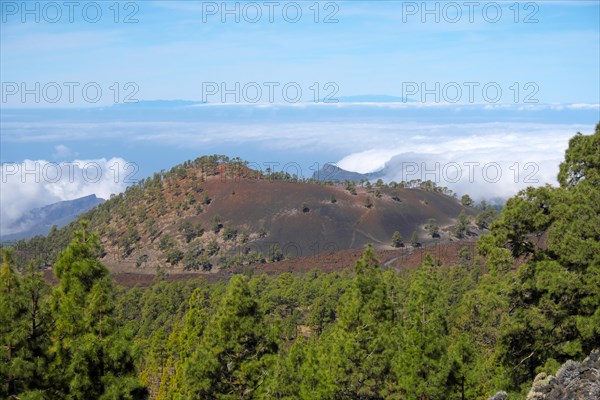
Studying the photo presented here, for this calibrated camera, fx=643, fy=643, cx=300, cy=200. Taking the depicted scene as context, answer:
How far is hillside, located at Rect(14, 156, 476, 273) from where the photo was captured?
451ft

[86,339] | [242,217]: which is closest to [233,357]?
[86,339]

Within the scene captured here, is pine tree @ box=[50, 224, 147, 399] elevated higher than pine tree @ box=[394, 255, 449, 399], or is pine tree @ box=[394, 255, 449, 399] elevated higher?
pine tree @ box=[50, 224, 147, 399]

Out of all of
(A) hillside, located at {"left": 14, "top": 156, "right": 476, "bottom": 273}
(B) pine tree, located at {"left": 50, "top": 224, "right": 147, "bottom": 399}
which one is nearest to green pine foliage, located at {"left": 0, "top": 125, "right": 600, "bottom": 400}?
(B) pine tree, located at {"left": 50, "top": 224, "right": 147, "bottom": 399}

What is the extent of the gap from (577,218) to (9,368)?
49.0 feet

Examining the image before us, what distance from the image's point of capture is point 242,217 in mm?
150125

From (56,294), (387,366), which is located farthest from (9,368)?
(387,366)

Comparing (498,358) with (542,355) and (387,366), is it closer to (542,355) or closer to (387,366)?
(542,355)

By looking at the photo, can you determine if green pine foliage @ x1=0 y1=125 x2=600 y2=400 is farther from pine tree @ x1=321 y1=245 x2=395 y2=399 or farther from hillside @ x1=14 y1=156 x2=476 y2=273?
hillside @ x1=14 y1=156 x2=476 y2=273

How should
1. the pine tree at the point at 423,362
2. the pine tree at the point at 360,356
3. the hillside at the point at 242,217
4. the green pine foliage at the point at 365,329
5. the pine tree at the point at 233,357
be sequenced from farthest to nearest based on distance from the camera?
the hillside at the point at 242,217, the pine tree at the point at 360,356, the pine tree at the point at 423,362, the pine tree at the point at 233,357, the green pine foliage at the point at 365,329

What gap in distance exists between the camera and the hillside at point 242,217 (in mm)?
137500

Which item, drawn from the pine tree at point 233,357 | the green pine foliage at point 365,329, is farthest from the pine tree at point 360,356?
the pine tree at point 233,357

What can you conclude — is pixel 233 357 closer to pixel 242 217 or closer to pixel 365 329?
pixel 365 329

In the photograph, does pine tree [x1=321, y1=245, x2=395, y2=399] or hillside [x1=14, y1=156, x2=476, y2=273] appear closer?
pine tree [x1=321, y1=245, x2=395, y2=399]

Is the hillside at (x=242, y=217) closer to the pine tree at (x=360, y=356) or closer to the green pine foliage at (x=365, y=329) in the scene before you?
the pine tree at (x=360, y=356)
